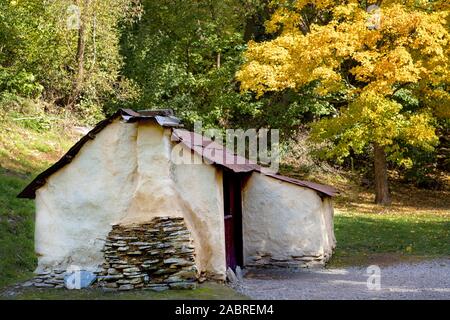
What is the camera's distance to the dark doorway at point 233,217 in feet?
46.0

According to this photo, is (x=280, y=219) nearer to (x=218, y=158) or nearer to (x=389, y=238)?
(x=218, y=158)

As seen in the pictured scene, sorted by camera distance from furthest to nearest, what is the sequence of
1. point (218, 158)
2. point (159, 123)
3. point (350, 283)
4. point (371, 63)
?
point (371, 63) → point (218, 158) → point (350, 283) → point (159, 123)

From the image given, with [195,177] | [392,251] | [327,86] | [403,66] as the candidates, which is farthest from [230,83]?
[195,177]

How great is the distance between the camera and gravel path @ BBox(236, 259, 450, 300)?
38.4 feet

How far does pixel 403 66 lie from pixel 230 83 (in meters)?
8.88

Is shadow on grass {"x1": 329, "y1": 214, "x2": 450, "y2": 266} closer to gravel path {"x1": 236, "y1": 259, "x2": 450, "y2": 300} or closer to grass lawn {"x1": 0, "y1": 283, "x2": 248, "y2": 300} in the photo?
gravel path {"x1": 236, "y1": 259, "x2": 450, "y2": 300}

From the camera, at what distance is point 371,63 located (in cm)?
2286

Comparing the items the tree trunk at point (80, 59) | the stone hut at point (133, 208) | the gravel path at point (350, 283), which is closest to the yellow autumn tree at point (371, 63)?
the tree trunk at point (80, 59)

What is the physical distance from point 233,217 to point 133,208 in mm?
3150

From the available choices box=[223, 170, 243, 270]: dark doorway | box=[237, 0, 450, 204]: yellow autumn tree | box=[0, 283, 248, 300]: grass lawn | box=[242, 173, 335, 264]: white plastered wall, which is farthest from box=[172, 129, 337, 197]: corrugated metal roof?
box=[237, 0, 450, 204]: yellow autumn tree

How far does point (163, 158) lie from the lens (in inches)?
484

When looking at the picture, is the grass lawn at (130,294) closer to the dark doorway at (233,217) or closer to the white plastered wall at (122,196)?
the white plastered wall at (122,196)

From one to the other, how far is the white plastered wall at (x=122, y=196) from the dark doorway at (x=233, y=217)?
124 centimetres

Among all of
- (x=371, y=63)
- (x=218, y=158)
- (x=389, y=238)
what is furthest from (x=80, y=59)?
(x=218, y=158)
